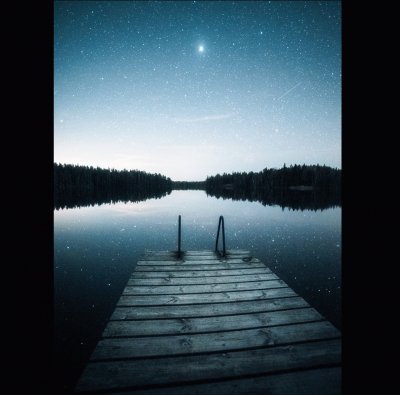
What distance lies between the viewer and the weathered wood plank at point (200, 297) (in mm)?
4594

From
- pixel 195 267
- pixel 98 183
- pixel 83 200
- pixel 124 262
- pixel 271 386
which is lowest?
pixel 124 262

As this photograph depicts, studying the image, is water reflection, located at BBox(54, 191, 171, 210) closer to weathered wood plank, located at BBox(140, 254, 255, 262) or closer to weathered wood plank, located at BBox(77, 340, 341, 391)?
weathered wood plank, located at BBox(140, 254, 255, 262)

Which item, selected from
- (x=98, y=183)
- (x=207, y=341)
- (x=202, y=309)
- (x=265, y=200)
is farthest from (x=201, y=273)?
(x=98, y=183)

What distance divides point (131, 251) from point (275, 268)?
273 inches

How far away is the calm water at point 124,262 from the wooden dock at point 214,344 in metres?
1.58

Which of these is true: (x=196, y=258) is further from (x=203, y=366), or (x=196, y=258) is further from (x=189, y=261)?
(x=203, y=366)

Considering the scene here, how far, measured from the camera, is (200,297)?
490 centimetres

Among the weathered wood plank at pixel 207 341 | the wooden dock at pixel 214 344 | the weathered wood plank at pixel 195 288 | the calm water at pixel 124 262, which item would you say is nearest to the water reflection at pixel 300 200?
the calm water at pixel 124 262

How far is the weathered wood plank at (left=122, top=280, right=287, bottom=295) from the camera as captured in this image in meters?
5.09

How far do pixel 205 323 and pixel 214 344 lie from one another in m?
0.55

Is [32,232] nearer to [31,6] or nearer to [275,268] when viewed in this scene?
[31,6]

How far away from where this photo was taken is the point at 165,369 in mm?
2871

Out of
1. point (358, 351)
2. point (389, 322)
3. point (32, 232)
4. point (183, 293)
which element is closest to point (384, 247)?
point (389, 322)

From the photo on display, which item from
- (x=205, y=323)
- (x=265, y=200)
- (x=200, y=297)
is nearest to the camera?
(x=205, y=323)
